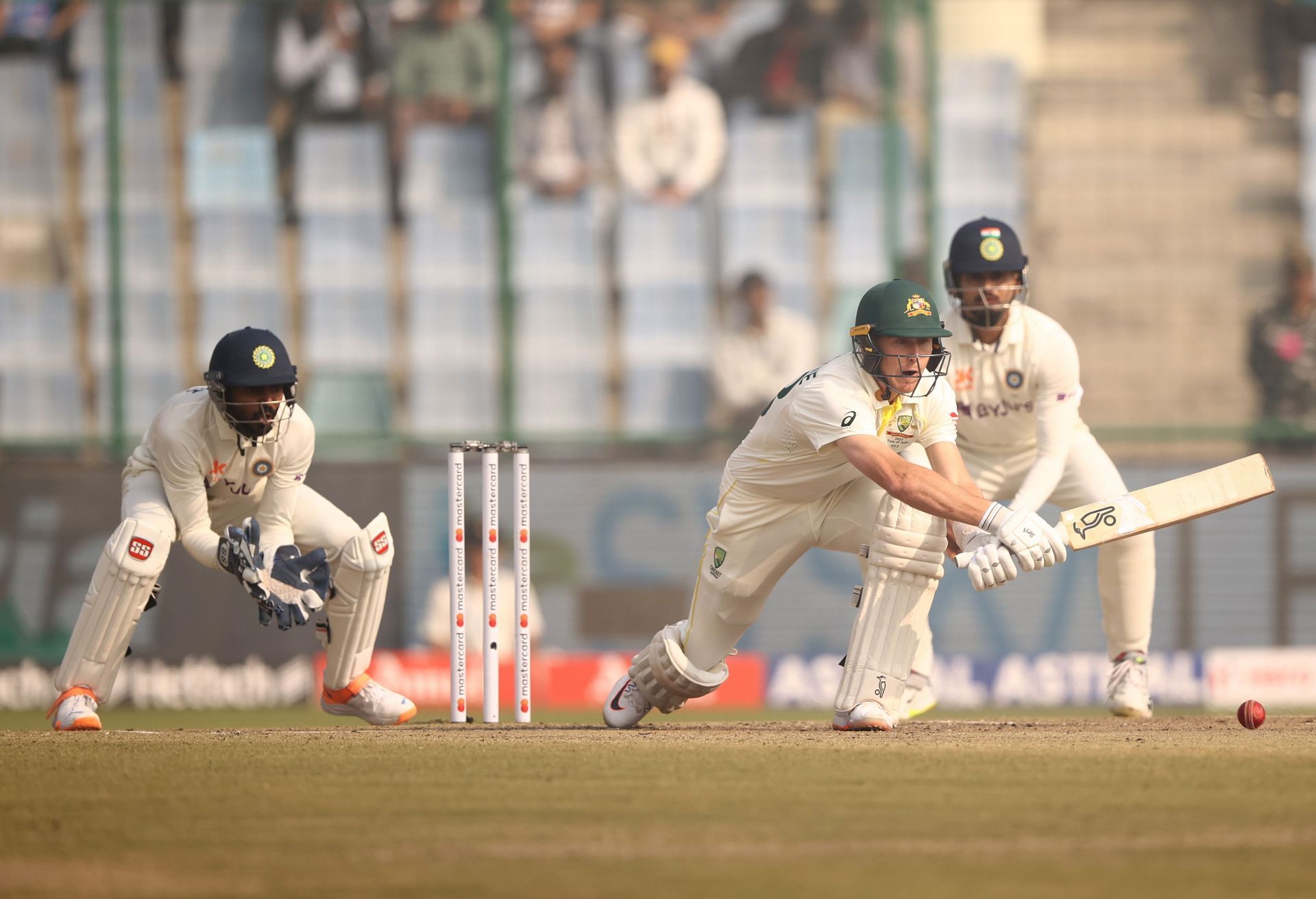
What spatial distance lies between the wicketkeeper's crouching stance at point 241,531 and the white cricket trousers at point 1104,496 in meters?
A: 2.16

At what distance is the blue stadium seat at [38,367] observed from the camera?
1083 cm

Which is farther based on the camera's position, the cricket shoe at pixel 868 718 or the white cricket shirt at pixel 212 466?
the white cricket shirt at pixel 212 466

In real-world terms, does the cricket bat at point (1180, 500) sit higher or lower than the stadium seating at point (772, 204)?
lower

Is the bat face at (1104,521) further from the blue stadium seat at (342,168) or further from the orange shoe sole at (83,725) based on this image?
the blue stadium seat at (342,168)

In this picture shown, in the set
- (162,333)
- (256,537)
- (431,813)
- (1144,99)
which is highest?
(1144,99)

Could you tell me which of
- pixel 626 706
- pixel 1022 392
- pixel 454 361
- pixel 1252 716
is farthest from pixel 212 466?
pixel 454 361

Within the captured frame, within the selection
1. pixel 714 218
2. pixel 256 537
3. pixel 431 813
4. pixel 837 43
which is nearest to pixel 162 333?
pixel 714 218

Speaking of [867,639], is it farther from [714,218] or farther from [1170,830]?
[714,218]

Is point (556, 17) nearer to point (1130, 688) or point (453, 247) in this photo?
point (453, 247)

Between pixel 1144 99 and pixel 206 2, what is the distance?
5.85 meters

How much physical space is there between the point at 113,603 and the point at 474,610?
3.83 metres

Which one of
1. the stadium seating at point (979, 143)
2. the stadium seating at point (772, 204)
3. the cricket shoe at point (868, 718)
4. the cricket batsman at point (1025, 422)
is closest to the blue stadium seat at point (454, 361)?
the stadium seating at point (772, 204)

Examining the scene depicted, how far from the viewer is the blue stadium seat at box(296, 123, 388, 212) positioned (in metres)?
11.1

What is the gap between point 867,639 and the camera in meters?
5.41
